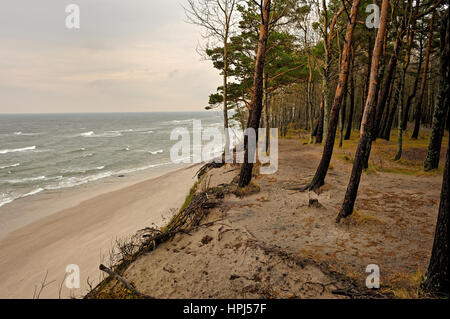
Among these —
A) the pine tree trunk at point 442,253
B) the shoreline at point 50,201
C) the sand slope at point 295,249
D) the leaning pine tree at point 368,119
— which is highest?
the leaning pine tree at point 368,119

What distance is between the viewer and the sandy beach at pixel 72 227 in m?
8.07

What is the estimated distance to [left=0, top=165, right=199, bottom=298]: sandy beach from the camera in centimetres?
807

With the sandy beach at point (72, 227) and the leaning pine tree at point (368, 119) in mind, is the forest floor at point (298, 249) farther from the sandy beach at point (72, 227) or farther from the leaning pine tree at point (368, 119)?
the sandy beach at point (72, 227)

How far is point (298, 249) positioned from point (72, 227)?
12.8 metres

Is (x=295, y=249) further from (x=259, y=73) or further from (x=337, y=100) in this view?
(x=259, y=73)

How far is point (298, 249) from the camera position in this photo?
15.8ft

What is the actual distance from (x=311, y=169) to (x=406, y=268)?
8.00 m

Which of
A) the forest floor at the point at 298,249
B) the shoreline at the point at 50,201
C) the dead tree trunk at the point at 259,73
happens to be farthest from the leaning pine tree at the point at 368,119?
the shoreline at the point at 50,201

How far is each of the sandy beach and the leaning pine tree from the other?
6659 millimetres

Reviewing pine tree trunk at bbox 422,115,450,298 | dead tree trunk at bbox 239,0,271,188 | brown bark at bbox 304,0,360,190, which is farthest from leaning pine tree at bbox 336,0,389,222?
dead tree trunk at bbox 239,0,271,188

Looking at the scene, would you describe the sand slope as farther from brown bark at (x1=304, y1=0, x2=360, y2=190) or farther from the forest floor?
brown bark at (x1=304, y1=0, x2=360, y2=190)

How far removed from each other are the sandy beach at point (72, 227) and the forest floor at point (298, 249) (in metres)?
3.11

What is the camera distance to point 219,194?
8352 mm
